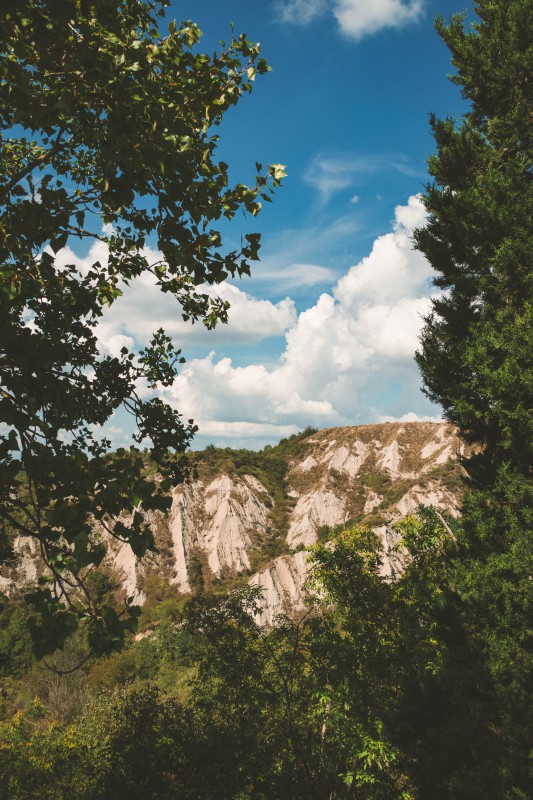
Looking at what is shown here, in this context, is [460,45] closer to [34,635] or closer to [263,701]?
[34,635]

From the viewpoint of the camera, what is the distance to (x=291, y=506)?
8744 centimetres

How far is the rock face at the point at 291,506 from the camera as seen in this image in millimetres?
65875

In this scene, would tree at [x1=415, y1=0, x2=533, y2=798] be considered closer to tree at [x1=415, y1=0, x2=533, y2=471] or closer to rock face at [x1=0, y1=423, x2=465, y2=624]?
tree at [x1=415, y1=0, x2=533, y2=471]

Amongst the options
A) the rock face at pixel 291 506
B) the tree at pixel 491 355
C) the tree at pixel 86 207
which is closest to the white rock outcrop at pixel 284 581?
the rock face at pixel 291 506

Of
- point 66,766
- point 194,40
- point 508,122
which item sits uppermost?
point 508,122

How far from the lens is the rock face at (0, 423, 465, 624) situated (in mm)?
65875

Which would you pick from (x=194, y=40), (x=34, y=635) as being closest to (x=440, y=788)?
(x=34, y=635)

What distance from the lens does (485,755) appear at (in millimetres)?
8102

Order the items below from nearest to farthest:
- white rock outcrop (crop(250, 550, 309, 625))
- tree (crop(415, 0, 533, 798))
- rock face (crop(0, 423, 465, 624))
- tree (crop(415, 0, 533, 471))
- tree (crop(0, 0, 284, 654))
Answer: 1. tree (crop(0, 0, 284, 654))
2. tree (crop(415, 0, 533, 798))
3. tree (crop(415, 0, 533, 471))
4. white rock outcrop (crop(250, 550, 309, 625))
5. rock face (crop(0, 423, 465, 624))

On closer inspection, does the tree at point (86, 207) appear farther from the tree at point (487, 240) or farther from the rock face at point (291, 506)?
the rock face at point (291, 506)

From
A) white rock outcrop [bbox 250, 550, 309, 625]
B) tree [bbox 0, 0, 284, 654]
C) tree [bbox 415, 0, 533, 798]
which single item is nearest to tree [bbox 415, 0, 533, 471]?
tree [bbox 415, 0, 533, 798]

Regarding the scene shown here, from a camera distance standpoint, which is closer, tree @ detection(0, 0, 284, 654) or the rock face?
tree @ detection(0, 0, 284, 654)

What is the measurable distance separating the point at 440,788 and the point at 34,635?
975cm

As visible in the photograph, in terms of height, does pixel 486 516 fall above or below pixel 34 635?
below
